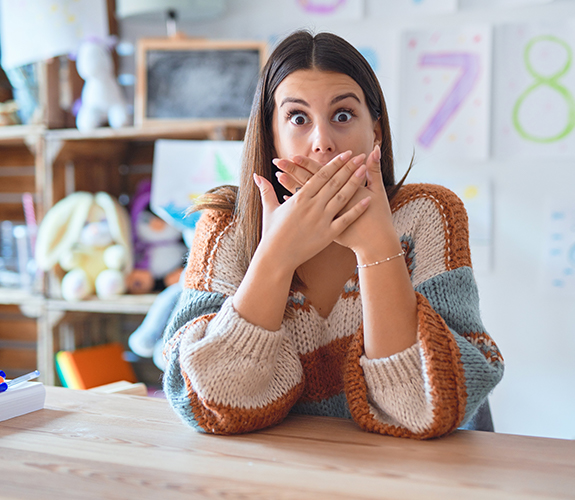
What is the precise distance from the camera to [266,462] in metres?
0.60

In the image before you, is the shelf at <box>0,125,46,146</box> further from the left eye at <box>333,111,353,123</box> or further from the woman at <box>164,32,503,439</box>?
the left eye at <box>333,111,353,123</box>

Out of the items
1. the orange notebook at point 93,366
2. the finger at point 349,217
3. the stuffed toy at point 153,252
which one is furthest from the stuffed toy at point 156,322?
the finger at point 349,217

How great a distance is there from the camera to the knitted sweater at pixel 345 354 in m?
0.69

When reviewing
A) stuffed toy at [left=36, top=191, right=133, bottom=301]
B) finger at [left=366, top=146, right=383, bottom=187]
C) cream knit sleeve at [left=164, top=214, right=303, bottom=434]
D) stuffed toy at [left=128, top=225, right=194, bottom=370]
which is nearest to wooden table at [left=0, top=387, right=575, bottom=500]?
cream knit sleeve at [left=164, top=214, right=303, bottom=434]

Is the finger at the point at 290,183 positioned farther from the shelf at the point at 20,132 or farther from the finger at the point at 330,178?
the shelf at the point at 20,132

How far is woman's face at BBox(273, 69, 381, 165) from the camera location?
86 cm

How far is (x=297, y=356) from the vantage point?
82cm

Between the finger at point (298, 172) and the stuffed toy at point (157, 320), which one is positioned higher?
the finger at point (298, 172)

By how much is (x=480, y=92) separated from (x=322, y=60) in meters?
1.10

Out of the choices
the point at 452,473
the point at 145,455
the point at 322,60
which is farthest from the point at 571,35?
the point at 145,455

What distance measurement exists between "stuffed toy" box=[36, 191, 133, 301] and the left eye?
119 cm

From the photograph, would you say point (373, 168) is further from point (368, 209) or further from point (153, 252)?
point (153, 252)

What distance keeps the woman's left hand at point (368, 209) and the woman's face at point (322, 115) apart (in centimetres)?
5

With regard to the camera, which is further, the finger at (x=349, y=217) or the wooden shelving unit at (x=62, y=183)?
the wooden shelving unit at (x=62, y=183)
